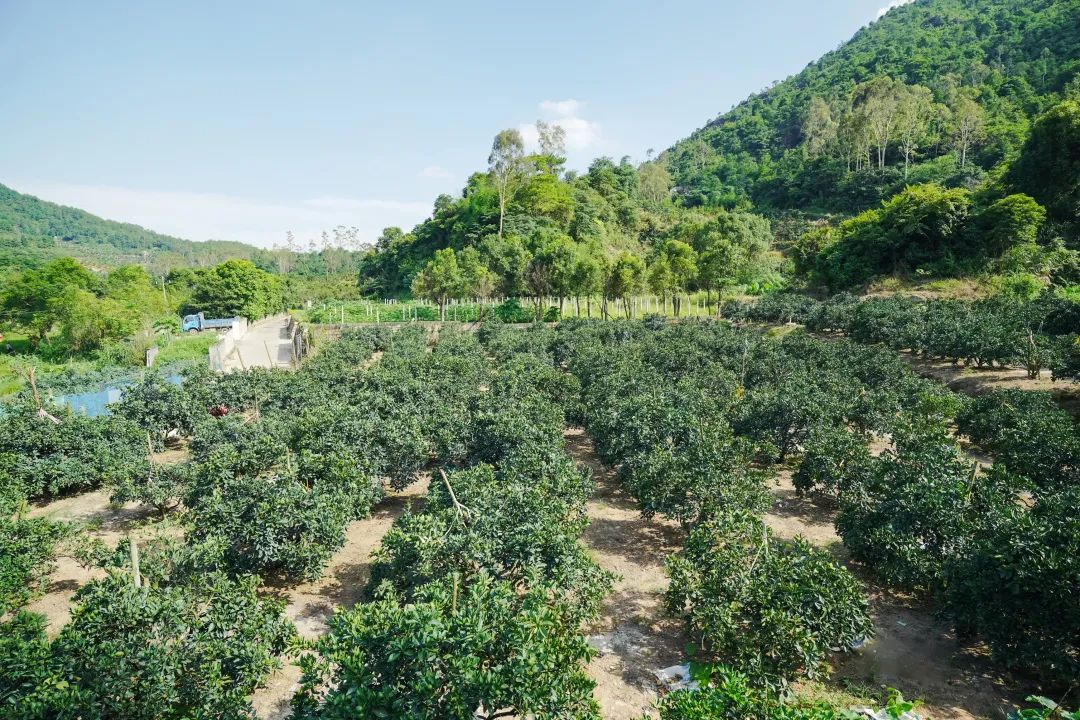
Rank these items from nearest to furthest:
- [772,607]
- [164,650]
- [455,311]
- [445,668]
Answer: [445,668] < [164,650] < [772,607] < [455,311]

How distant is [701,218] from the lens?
3442 inches

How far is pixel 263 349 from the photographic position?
52.0m

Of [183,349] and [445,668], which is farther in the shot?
[183,349]

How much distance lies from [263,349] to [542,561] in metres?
51.0

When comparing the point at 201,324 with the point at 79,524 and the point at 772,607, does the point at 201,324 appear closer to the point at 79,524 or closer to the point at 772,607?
the point at 79,524

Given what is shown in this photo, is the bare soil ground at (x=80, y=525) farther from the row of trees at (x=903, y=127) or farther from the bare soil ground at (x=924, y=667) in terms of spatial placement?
the row of trees at (x=903, y=127)

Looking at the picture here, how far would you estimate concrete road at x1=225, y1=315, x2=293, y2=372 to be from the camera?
43.4 metres

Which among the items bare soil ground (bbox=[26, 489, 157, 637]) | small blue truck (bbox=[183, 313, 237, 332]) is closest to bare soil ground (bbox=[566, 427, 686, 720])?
bare soil ground (bbox=[26, 489, 157, 637])

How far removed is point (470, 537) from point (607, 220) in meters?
82.8

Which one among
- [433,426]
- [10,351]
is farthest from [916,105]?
[10,351]

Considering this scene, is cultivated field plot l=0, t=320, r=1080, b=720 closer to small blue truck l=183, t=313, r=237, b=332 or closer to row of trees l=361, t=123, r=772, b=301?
row of trees l=361, t=123, r=772, b=301

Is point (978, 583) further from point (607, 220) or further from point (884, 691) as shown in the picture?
point (607, 220)

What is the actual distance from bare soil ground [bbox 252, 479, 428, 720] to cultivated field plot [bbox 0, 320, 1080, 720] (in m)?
0.07

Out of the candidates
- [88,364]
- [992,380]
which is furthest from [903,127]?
[88,364]
